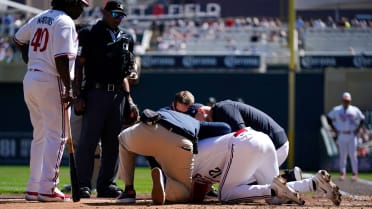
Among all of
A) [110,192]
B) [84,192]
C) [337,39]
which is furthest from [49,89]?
[337,39]

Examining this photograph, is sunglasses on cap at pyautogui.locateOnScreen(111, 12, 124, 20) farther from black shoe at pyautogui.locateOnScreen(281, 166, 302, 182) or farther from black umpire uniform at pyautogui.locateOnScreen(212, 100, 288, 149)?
black shoe at pyautogui.locateOnScreen(281, 166, 302, 182)

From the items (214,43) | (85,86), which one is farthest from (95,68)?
(214,43)

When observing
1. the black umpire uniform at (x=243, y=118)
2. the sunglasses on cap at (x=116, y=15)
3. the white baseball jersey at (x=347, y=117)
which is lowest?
the white baseball jersey at (x=347, y=117)

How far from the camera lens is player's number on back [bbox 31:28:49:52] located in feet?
26.7

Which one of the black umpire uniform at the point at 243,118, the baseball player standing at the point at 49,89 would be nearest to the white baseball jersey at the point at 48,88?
the baseball player standing at the point at 49,89

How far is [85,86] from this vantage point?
30.0 feet

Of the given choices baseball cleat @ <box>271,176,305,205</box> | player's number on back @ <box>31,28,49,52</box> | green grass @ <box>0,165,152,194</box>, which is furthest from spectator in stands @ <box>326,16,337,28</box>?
baseball cleat @ <box>271,176,305,205</box>

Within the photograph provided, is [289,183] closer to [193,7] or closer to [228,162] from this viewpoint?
[228,162]

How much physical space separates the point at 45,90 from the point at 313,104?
19.4m

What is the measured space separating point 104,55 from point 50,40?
41.7 inches

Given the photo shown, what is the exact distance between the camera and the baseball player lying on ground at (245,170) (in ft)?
25.4

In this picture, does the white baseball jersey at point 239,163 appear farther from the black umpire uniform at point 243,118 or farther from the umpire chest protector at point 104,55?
the umpire chest protector at point 104,55

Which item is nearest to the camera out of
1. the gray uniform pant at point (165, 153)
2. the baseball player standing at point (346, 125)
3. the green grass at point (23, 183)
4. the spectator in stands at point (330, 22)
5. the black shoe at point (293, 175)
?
the gray uniform pant at point (165, 153)

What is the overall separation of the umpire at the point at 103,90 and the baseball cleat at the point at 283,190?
87.1 inches
